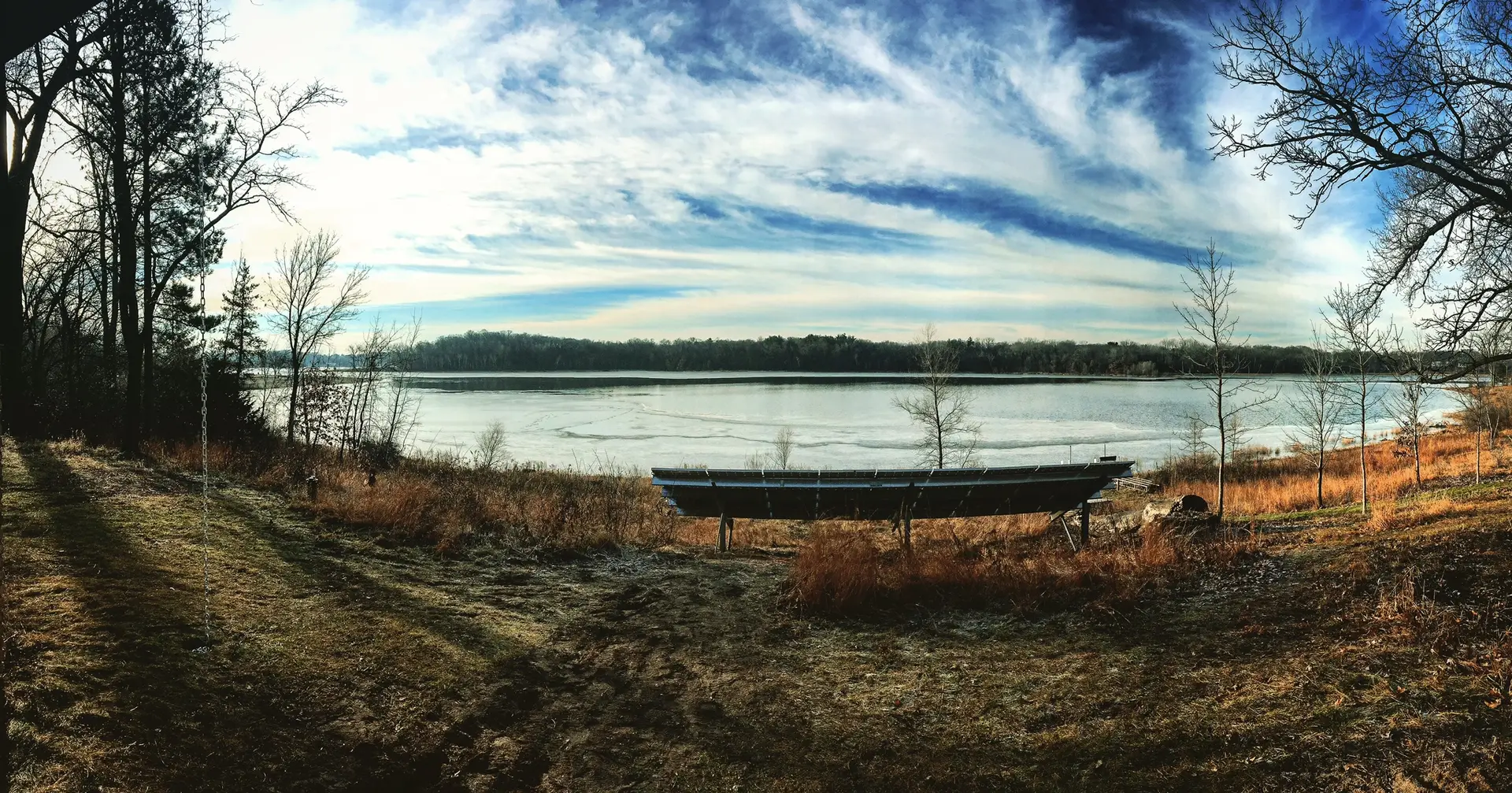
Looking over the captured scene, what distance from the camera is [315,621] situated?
532 cm

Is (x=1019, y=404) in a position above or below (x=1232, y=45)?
below

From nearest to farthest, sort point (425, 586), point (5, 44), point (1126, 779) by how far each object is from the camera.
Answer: point (5, 44)
point (1126, 779)
point (425, 586)

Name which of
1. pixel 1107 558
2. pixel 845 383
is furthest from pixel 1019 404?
pixel 1107 558

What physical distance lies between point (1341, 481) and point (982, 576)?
66.1 ft

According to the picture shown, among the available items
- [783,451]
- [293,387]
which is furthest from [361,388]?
[783,451]

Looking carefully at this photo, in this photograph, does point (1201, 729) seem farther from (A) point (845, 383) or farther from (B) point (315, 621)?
(A) point (845, 383)

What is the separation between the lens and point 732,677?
4.90m

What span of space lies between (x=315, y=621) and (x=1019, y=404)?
182ft

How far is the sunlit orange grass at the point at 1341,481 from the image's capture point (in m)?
17.3

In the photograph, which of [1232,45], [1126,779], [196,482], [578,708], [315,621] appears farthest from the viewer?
Answer: [1232,45]

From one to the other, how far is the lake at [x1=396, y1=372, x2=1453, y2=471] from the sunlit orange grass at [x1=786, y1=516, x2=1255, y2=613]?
18.0 meters

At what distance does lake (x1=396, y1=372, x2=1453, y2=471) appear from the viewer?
29.8 meters

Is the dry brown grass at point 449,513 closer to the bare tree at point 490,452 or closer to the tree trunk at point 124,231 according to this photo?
the tree trunk at point 124,231

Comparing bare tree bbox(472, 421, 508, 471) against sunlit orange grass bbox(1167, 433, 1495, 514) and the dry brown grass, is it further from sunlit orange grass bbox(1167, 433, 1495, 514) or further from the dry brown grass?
sunlit orange grass bbox(1167, 433, 1495, 514)
